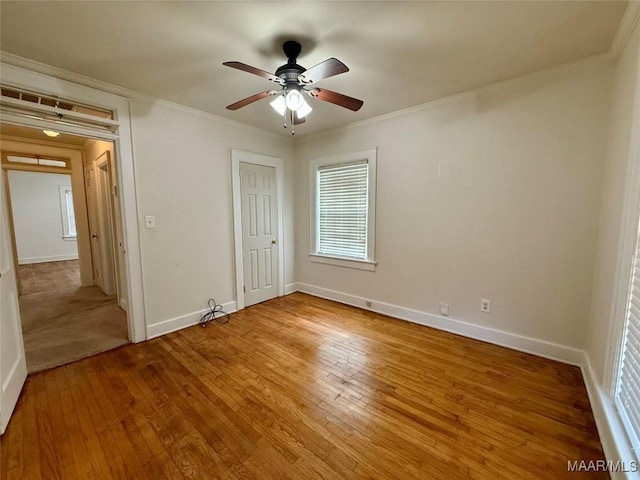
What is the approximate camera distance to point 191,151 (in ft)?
9.80

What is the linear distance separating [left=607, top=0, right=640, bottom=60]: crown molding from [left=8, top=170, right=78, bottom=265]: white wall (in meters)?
10.0

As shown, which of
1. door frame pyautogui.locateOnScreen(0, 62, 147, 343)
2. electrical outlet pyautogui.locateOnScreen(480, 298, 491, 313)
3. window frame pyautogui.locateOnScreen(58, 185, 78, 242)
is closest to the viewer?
door frame pyautogui.locateOnScreen(0, 62, 147, 343)

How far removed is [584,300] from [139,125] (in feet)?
14.4

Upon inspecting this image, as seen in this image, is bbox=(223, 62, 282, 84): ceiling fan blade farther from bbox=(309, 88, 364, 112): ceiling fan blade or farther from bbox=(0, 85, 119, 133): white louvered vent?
bbox=(0, 85, 119, 133): white louvered vent

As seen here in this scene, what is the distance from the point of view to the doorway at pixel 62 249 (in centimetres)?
275

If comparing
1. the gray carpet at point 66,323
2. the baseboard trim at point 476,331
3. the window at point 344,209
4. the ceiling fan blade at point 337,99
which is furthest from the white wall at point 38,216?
the ceiling fan blade at point 337,99

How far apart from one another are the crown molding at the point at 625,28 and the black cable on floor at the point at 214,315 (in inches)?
162

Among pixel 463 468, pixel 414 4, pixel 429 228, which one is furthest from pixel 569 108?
pixel 463 468

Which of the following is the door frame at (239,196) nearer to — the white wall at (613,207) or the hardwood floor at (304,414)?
the hardwood floor at (304,414)

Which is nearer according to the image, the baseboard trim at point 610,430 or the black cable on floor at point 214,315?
the baseboard trim at point 610,430

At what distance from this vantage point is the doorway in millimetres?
2748

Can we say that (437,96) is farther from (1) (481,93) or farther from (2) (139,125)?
(2) (139,125)

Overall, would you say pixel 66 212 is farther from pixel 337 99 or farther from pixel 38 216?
pixel 337 99

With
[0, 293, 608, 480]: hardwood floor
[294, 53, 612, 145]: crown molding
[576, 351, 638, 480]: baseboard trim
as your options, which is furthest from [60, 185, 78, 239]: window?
[576, 351, 638, 480]: baseboard trim
